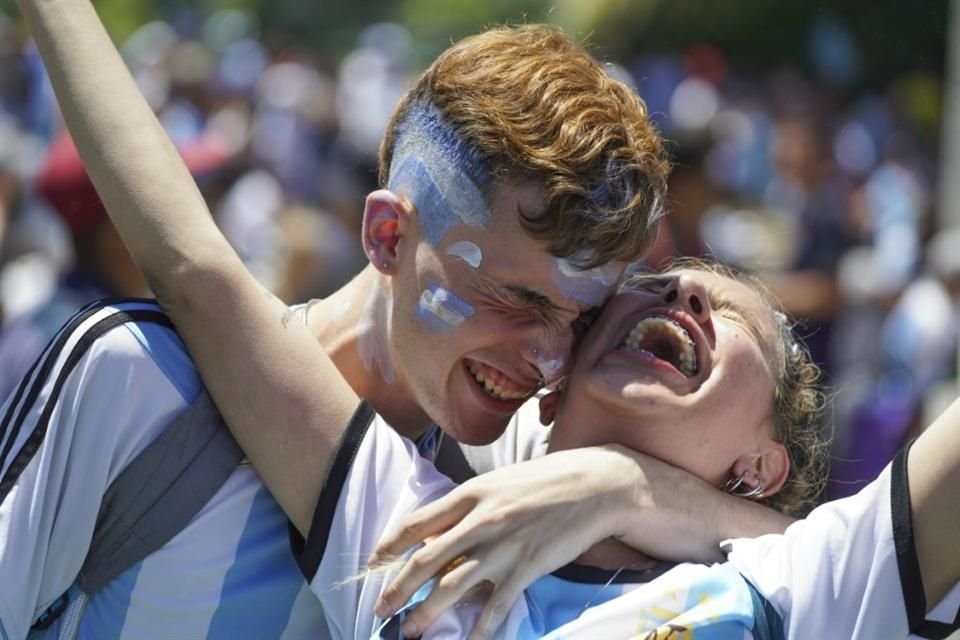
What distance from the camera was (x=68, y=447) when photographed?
2.31 meters

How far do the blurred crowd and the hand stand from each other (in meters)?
2.87

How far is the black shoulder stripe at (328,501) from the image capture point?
7.69ft

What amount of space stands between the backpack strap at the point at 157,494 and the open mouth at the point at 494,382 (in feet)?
1.60

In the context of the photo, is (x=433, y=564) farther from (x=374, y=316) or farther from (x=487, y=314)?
(x=374, y=316)

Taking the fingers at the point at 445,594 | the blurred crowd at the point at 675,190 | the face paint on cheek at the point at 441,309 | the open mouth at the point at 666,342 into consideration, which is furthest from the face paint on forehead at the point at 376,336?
the blurred crowd at the point at 675,190

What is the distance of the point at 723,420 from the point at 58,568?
1.14 metres

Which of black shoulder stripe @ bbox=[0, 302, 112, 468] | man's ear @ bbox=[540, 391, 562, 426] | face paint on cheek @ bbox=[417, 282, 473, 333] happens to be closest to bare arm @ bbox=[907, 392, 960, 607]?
man's ear @ bbox=[540, 391, 562, 426]

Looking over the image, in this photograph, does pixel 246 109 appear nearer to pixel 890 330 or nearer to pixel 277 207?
pixel 277 207

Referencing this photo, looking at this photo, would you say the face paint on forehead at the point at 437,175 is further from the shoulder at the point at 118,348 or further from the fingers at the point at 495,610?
the fingers at the point at 495,610

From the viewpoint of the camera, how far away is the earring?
2596mm

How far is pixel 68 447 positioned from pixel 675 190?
17.1 ft

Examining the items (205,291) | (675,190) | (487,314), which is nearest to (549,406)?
(487,314)

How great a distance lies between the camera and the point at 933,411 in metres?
6.57

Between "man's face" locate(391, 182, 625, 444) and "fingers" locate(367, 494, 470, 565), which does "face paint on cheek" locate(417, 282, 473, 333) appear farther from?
"fingers" locate(367, 494, 470, 565)
